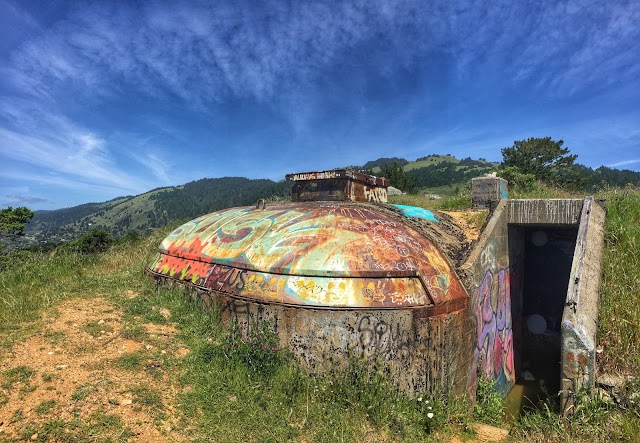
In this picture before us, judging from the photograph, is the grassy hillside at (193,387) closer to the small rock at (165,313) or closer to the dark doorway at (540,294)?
the small rock at (165,313)

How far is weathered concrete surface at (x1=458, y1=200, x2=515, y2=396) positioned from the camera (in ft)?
21.4

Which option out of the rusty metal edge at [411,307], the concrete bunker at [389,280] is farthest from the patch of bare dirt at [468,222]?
the rusty metal edge at [411,307]

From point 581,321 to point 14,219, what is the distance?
32.6 meters

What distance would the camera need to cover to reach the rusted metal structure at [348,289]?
538cm

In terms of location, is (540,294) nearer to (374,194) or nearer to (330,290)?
(374,194)

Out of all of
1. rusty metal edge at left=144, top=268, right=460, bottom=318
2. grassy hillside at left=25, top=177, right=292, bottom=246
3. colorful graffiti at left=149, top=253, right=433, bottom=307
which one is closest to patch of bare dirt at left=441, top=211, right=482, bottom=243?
rusty metal edge at left=144, top=268, right=460, bottom=318

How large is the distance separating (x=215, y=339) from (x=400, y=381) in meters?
2.96

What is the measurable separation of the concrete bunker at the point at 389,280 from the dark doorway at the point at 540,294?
0.28m

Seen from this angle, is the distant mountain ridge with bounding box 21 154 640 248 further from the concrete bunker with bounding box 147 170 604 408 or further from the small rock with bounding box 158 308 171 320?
the small rock with bounding box 158 308 171 320

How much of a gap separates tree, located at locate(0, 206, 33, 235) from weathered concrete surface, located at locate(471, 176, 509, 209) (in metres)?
28.2

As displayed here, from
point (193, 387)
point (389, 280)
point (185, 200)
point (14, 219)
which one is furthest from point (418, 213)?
point (185, 200)

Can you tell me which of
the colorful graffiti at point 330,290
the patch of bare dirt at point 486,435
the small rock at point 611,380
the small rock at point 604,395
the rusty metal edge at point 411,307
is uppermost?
the colorful graffiti at point 330,290

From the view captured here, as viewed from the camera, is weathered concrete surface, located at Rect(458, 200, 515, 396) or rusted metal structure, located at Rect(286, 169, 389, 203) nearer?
weathered concrete surface, located at Rect(458, 200, 515, 396)

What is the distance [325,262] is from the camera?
19.0ft
